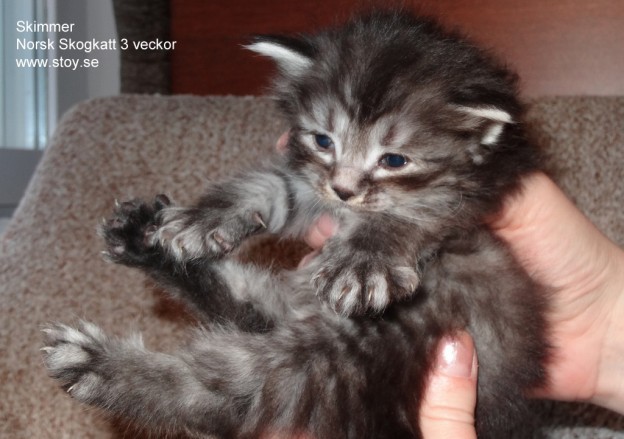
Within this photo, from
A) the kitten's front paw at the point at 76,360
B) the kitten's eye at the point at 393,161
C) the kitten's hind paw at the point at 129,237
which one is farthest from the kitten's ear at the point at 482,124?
the kitten's front paw at the point at 76,360

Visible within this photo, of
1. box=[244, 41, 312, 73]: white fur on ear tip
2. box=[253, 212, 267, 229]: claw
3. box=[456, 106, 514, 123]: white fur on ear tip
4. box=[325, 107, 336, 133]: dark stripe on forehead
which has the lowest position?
box=[253, 212, 267, 229]: claw

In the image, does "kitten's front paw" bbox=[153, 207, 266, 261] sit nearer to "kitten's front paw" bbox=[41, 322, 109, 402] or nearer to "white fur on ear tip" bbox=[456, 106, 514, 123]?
"kitten's front paw" bbox=[41, 322, 109, 402]

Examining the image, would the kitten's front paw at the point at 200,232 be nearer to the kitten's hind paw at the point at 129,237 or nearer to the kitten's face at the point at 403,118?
the kitten's hind paw at the point at 129,237

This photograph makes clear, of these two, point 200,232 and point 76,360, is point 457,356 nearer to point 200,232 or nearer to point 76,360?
point 200,232

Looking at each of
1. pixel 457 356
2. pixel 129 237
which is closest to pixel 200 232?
pixel 129 237

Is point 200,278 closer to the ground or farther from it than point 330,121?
closer to the ground

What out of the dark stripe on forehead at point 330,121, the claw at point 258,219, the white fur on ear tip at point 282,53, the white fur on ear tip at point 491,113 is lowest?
the claw at point 258,219

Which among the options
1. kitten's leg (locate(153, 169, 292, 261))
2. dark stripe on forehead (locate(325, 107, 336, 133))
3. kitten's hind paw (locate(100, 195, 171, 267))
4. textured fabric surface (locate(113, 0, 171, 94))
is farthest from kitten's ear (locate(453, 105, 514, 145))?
textured fabric surface (locate(113, 0, 171, 94))
